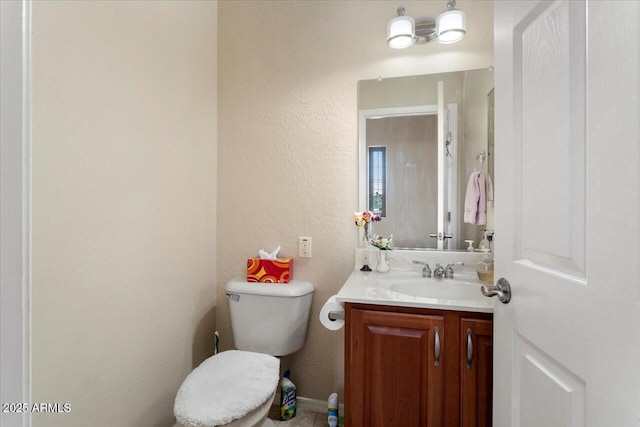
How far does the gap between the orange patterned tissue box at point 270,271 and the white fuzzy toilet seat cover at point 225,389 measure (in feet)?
1.32

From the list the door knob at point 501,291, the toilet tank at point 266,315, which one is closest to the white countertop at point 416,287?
the door knob at point 501,291

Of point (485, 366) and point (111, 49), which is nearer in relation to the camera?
point (485, 366)

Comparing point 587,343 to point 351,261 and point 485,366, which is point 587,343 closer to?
point 485,366

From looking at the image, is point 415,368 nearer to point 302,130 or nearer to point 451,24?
point 302,130

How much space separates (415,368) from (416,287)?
410 mm

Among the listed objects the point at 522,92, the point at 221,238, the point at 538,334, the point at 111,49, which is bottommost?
the point at 538,334

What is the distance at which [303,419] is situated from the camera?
1.72 metres

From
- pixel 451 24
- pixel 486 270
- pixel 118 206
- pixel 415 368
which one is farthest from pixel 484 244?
pixel 118 206

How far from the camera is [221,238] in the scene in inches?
76.7

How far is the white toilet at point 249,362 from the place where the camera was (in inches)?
42.8

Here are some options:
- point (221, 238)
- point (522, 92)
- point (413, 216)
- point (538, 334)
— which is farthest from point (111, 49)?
point (538, 334)

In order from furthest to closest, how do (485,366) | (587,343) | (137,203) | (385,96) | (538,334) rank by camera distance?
(385,96) < (137,203) < (485,366) < (538,334) < (587,343)

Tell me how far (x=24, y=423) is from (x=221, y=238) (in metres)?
1.60

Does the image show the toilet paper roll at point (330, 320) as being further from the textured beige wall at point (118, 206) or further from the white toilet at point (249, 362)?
the textured beige wall at point (118, 206)
